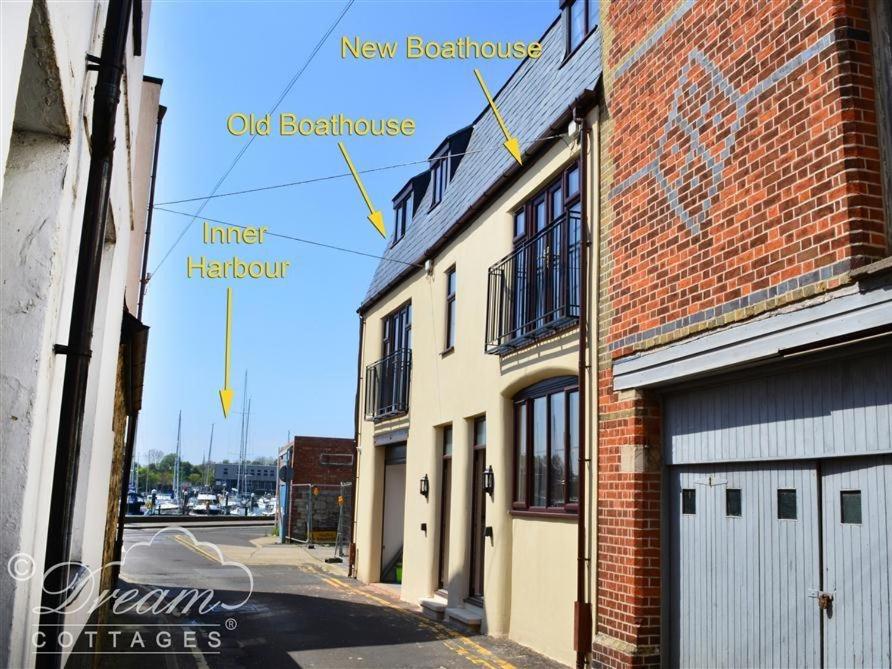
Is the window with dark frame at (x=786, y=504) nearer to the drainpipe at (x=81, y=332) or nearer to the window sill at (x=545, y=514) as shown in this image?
the window sill at (x=545, y=514)

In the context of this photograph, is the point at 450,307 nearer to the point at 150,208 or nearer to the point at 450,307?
the point at 450,307

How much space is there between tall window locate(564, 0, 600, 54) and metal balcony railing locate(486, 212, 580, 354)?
2547 millimetres

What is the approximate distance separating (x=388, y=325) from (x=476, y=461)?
6302 mm

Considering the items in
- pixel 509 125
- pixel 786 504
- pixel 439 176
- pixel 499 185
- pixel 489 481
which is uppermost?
pixel 439 176

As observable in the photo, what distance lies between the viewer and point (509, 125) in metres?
12.5

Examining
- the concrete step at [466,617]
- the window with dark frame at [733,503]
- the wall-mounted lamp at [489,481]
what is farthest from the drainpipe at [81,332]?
the concrete step at [466,617]

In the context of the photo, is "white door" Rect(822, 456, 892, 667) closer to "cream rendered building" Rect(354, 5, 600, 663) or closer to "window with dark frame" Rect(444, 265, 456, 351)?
"cream rendered building" Rect(354, 5, 600, 663)

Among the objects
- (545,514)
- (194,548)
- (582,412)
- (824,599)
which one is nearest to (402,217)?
(545,514)

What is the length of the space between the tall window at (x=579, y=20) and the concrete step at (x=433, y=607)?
26.5 feet

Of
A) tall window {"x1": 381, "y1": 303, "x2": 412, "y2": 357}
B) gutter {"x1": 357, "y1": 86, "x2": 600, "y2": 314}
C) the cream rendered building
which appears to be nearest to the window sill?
the cream rendered building

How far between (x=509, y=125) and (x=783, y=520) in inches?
317

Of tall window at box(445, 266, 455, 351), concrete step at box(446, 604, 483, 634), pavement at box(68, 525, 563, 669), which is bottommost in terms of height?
pavement at box(68, 525, 563, 669)

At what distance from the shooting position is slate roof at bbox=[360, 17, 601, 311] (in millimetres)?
10016

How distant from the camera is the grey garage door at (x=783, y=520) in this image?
518 cm
